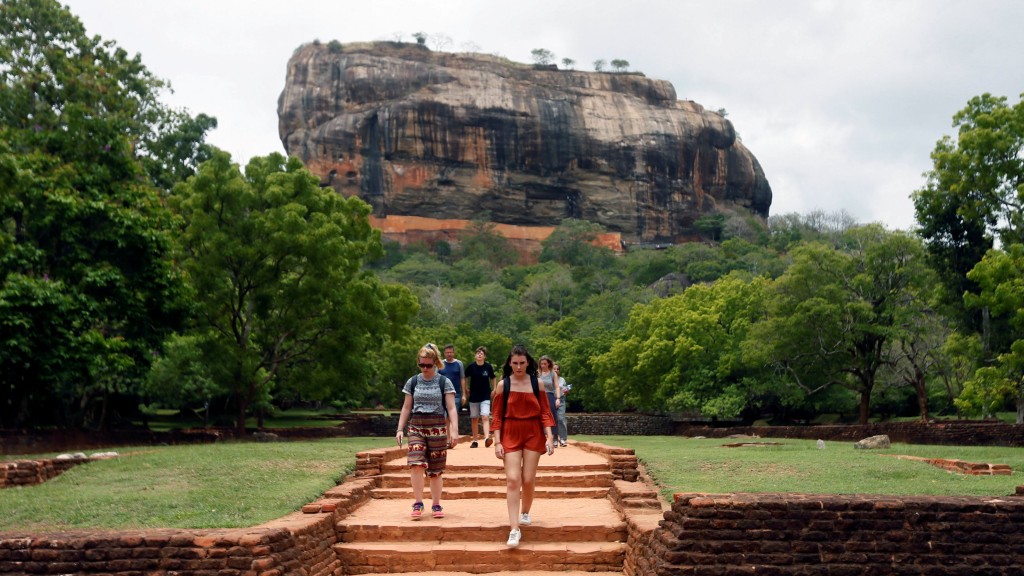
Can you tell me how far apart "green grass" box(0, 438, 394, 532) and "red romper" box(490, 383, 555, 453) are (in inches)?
82.6

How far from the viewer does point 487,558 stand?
292 inches

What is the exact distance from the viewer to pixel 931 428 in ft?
59.0

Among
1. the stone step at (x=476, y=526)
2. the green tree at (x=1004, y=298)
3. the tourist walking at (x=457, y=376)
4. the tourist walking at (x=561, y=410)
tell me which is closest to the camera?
the stone step at (x=476, y=526)

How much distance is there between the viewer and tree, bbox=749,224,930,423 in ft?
90.8

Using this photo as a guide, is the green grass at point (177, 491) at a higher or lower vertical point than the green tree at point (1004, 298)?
lower

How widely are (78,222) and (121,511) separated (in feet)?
33.2

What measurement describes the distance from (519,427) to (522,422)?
5 centimetres

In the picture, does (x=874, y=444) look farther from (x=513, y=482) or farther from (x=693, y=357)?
(x=693, y=357)

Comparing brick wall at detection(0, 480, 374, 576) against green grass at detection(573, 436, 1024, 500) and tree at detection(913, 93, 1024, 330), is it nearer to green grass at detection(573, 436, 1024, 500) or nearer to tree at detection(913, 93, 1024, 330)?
green grass at detection(573, 436, 1024, 500)

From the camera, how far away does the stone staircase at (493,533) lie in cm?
741

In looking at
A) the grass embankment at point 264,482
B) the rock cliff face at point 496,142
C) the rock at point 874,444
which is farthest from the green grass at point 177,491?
the rock cliff face at point 496,142

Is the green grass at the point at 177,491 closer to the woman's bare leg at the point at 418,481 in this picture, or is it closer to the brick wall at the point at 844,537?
the woman's bare leg at the point at 418,481

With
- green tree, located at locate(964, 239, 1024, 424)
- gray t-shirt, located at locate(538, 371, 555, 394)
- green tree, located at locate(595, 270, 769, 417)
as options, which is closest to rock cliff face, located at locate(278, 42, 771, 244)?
green tree, located at locate(595, 270, 769, 417)

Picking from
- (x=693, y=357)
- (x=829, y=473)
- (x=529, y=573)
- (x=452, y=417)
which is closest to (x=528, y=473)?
(x=529, y=573)
